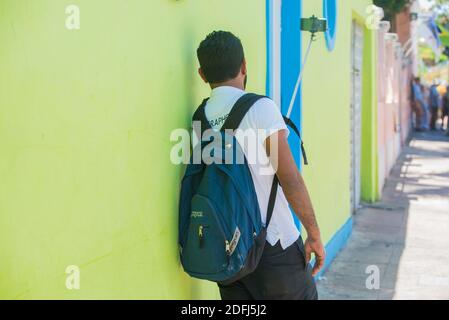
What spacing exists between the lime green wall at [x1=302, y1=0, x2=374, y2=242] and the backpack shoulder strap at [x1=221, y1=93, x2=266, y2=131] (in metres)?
2.28

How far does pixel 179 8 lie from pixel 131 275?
46.9 inches

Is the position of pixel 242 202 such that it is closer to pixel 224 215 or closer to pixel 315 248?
pixel 224 215

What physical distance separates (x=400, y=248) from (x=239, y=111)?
14.8 feet

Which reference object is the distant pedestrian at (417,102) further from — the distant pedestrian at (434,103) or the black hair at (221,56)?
the black hair at (221,56)

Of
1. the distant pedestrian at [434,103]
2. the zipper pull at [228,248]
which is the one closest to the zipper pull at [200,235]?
the zipper pull at [228,248]

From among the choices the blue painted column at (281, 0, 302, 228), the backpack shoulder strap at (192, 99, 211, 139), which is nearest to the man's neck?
the backpack shoulder strap at (192, 99, 211, 139)

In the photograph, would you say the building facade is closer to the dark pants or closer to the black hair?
the black hair

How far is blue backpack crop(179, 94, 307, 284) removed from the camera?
254 cm

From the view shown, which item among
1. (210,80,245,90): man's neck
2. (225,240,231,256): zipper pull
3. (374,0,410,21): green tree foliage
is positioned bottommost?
(225,240,231,256): zipper pull

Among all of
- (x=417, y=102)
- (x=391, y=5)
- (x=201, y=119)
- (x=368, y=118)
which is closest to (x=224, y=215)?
(x=201, y=119)

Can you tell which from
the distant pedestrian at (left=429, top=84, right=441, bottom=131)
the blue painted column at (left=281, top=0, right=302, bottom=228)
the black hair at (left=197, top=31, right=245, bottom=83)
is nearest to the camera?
the black hair at (left=197, top=31, right=245, bottom=83)

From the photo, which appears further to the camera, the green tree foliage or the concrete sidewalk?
the green tree foliage

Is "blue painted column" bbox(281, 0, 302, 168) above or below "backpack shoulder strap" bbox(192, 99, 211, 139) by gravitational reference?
above

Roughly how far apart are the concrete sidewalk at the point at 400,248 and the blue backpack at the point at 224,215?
2.67 metres
